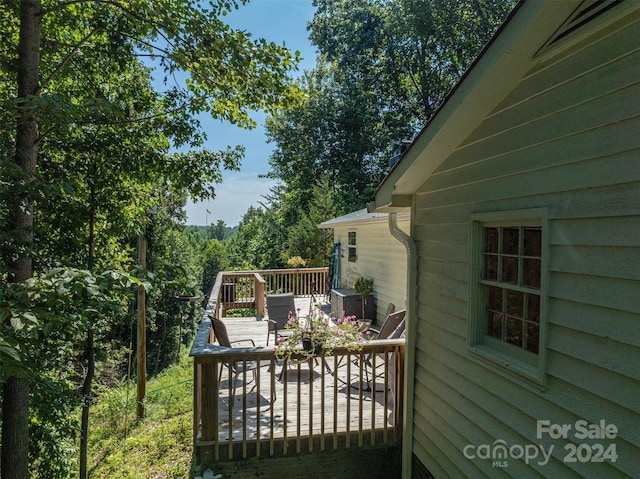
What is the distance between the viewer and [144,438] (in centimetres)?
590

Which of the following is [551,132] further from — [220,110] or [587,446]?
[220,110]

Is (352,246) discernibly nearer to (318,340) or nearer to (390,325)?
(390,325)

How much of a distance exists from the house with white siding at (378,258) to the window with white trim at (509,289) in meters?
4.05

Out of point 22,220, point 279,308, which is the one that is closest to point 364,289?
point 279,308

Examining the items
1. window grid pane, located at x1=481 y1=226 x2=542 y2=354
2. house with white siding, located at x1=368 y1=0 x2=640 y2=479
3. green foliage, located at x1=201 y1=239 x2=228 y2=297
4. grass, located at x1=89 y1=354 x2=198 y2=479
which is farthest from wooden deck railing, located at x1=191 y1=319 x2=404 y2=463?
green foliage, located at x1=201 y1=239 x2=228 y2=297

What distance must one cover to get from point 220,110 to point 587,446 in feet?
16.0

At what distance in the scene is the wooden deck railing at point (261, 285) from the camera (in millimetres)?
10750

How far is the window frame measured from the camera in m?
2.27

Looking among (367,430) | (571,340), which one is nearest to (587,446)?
(571,340)

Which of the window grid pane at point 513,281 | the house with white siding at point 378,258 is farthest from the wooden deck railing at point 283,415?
the house with white siding at point 378,258

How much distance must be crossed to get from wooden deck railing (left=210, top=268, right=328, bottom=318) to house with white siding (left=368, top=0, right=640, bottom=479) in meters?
7.65

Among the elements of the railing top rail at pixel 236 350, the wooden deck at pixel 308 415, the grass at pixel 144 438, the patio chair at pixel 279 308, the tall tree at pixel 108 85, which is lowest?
the grass at pixel 144 438

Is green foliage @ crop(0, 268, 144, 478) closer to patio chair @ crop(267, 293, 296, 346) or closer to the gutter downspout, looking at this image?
the gutter downspout

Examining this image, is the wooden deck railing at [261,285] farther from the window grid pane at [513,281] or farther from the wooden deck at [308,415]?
the window grid pane at [513,281]
